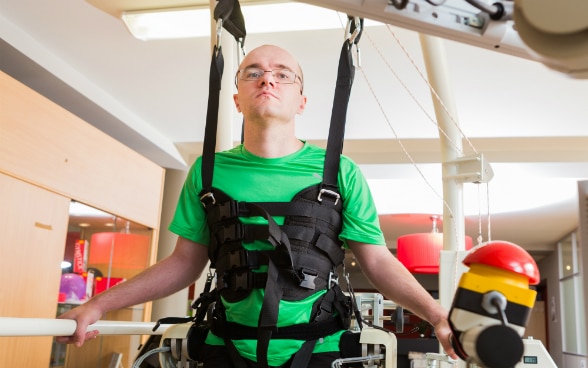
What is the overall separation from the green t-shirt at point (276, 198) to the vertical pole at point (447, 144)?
42.2 inches

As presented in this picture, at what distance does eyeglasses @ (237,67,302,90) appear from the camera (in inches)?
61.4

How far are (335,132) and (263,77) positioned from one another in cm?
26

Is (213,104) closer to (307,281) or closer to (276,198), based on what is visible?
(276,198)

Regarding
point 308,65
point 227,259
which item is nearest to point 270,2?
point 308,65

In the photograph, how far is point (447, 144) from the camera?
104 inches

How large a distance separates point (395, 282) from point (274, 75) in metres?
0.57

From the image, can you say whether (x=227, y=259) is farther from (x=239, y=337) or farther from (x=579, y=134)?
(x=579, y=134)

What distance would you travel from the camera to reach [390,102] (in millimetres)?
5680

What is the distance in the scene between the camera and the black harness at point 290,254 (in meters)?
1.36

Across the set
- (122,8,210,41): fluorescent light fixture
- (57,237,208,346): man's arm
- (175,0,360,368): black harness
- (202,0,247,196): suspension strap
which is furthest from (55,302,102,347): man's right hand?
(122,8,210,41): fluorescent light fixture

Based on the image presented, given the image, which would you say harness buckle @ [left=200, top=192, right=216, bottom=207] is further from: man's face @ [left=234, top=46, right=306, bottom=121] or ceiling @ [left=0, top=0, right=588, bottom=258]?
ceiling @ [left=0, top=0, right=588, bottom=258]

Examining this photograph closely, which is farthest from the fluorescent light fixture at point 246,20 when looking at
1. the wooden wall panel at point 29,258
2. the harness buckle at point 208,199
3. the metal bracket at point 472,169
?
the harness buckle at point 208,199

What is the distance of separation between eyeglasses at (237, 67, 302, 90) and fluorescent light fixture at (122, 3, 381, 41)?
81.7 inches

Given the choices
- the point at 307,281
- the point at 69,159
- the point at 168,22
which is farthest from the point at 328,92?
the point at 307,281
